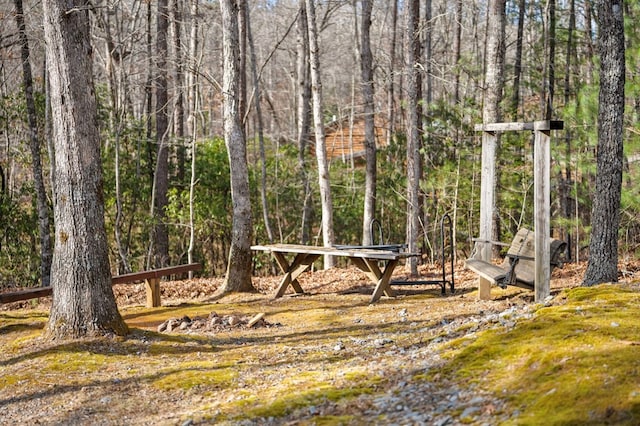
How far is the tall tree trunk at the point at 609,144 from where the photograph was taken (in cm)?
826

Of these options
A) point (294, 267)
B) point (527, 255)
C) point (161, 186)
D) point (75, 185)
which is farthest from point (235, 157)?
point (161, 186)

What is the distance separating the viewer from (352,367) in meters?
→ 6.18

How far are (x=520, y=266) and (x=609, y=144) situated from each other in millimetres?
1734

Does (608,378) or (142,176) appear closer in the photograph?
(608,378)

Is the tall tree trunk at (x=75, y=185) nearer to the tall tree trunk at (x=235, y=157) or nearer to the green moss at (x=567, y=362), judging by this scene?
the tall tree trunk at (x=235, y=157)

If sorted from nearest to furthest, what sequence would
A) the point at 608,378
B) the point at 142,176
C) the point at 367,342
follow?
the point at 608,378 < the point at 367,342 < the point at 142,176

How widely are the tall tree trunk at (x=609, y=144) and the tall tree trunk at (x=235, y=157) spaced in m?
5.34

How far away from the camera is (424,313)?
899 centimetres

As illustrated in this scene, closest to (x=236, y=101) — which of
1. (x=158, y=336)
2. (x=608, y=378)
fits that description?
(x=158, y=336)

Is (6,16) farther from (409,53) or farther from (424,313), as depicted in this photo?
(424,313)

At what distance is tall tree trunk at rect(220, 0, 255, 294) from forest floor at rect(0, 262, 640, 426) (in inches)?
74.0

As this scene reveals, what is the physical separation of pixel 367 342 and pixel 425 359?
5.01 ft

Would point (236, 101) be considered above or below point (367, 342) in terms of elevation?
above

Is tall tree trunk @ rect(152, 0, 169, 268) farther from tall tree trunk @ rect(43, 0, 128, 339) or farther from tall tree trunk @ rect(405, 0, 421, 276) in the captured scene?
tall tree trunk @ rect(43, 0, 128, 339)
